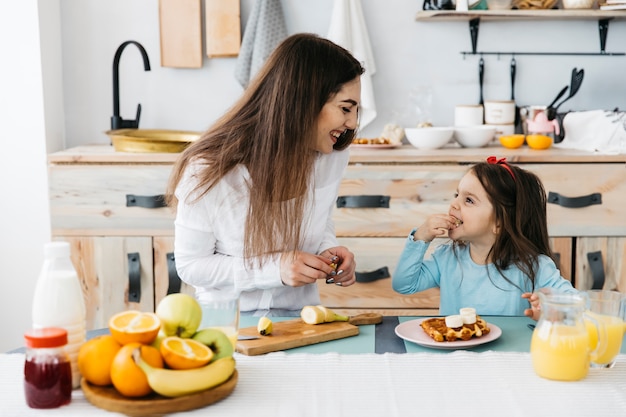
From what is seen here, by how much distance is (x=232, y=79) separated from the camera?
3314 millimetres

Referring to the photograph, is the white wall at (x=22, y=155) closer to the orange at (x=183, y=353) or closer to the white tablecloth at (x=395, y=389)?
the white tablecloth at (x=395, y=389)

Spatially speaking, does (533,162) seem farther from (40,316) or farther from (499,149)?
(40,316)

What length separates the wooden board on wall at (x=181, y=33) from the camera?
3.23 metres

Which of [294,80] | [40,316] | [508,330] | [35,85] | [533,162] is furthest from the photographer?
[35,85]

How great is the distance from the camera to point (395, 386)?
1264 millimetres

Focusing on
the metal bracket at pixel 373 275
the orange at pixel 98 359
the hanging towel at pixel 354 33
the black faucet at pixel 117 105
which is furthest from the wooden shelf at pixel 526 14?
the orange at pixel 98 359

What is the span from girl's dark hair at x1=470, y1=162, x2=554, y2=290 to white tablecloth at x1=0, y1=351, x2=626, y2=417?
57 centimetres

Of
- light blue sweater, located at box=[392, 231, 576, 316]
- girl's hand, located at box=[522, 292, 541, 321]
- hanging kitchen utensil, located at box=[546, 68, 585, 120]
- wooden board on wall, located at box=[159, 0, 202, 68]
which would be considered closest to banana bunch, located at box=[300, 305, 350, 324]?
girl's hand, located at box=[522, 292, 541, 321]

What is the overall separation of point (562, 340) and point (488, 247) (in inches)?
29.3

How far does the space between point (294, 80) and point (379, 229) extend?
1070 mm

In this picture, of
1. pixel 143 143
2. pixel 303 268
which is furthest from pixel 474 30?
pixel 303 268

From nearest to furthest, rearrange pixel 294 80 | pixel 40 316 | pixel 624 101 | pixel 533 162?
pixel 40 316 < pixel 294 80 < pixel 533 162 < pixel 624 101

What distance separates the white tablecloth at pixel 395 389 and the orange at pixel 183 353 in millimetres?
72

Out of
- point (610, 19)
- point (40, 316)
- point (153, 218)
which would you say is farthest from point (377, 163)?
point (40, 316)
